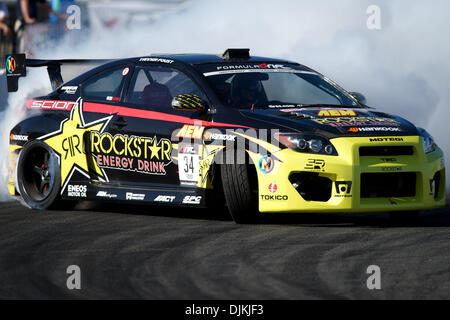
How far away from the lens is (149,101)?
938 centimetres

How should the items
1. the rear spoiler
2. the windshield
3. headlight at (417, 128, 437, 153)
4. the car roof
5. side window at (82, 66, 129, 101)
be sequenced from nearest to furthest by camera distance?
headlight at (417, 128, 437, 153) < the windshield < the car roof < side window at (82, 66, 129, 101) < the rear spoiler

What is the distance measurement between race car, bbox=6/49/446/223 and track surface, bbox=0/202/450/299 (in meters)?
0.25

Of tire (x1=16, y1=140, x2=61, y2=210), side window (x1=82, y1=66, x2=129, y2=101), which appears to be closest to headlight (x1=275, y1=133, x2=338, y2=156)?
side window (x1=82, y1=66, x2=129, y2=101)

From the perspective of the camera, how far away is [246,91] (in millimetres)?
9242

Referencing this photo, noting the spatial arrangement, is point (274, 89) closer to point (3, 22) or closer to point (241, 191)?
point (241, 191)

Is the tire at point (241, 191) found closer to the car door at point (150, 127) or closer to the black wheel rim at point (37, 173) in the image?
the car door at point (150, 127)

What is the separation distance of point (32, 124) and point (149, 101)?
134 cm

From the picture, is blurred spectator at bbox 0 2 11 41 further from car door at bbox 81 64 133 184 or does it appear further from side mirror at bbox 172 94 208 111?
side mirror at bbox 172 94 208 111

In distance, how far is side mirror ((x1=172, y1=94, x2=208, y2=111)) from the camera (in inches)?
348

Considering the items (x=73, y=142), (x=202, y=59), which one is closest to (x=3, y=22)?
(x=73, y=142)

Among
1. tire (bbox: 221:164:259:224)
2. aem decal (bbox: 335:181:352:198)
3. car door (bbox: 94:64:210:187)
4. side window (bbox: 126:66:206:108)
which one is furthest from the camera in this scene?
side window (bbox: 126:66:206:108)
